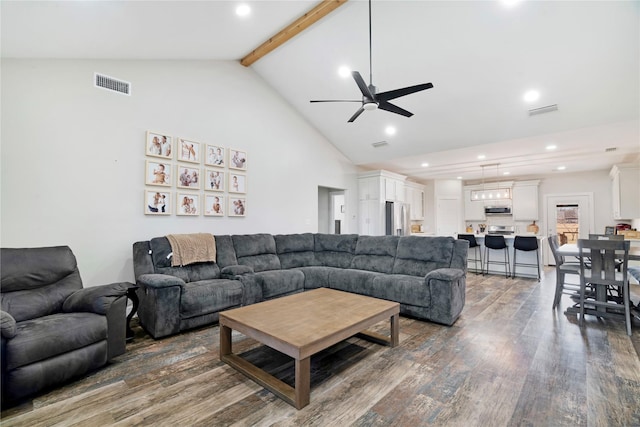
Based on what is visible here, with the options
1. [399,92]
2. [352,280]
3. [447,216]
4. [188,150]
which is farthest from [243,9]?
[447,216]

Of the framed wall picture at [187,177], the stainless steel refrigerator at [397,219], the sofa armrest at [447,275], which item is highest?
the framed wall picture at [187,177]

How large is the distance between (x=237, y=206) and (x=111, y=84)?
7.54 feet

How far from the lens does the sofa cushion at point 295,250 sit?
15.9 ft

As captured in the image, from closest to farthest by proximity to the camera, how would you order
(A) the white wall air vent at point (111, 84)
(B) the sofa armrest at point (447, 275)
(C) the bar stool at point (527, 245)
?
(B) the sofa armrest at point (447, 275)
(A) the white wall air vent at point (111, 84)
(C) the bar stool at point (527, 245)

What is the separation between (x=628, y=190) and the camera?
6.11 m

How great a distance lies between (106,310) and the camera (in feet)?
7.55

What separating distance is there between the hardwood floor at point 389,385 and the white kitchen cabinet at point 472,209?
620 cm

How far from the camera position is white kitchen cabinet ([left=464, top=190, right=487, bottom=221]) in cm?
893

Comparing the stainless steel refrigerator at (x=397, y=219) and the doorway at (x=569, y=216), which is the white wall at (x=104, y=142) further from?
the doorway at (x=569, y=216)

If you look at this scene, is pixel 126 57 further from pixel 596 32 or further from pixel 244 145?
pixel 596 32

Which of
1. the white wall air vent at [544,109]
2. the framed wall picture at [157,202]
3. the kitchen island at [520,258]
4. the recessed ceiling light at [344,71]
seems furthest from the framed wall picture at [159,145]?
the kitchen island at [520,258]

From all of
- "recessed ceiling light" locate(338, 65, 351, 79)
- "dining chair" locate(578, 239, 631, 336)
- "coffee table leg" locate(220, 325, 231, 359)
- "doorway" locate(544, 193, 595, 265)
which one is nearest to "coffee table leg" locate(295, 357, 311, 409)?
"coffee table leg" locate(220, 325, 231, 359)

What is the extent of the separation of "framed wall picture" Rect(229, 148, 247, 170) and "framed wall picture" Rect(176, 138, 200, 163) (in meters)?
0.57

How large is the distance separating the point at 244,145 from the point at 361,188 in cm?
351
